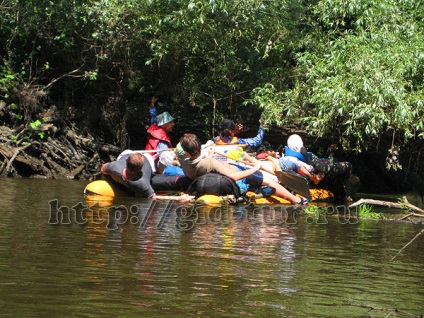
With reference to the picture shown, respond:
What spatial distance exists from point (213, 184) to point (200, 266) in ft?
19.1

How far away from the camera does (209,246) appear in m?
6.93

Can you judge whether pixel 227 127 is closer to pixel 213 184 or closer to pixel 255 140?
pixel 255 140

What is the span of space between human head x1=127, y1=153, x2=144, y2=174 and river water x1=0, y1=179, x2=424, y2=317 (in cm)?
169

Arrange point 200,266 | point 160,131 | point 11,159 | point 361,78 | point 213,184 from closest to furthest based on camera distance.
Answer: point 200,266, point 213,184, point 361,78, point 160,131, point 11,159

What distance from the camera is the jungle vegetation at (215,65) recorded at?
44.5 feet

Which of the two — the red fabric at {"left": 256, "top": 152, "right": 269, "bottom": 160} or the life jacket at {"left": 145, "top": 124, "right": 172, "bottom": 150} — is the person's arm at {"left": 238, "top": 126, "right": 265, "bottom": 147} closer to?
the red fabric at {"left": 256, "top": 152, "right": 269, "bottom": 160}

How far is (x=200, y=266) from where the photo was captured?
5.82 m

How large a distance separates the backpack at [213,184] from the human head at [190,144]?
418 mm

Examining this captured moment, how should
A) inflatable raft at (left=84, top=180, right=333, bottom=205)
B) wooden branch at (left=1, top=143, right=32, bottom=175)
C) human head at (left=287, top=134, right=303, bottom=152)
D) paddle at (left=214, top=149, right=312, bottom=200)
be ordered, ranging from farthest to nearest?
1. wooden branch at (left=1, top=143, right=32, bottom=175)
2. human head at (left=287, top=134, right=303, bottom=152)
3. paddle at (left=214, top=149, right=312, bottom=200)
4. inflatable raft at (left=84, top=180, right=333, bottom=205)

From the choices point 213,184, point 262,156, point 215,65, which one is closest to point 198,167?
point 213,184

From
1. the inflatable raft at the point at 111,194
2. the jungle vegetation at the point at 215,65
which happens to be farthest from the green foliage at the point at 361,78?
the inflatable raft at the point at 111,194

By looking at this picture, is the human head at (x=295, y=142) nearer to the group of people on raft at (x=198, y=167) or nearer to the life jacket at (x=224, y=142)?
the group of people on raft at (x=198, y=167)

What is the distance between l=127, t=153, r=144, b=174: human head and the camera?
11.5 metres

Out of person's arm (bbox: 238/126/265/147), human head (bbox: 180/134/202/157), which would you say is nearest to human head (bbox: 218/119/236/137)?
person's arm (bbox: 238/126/265/147)
